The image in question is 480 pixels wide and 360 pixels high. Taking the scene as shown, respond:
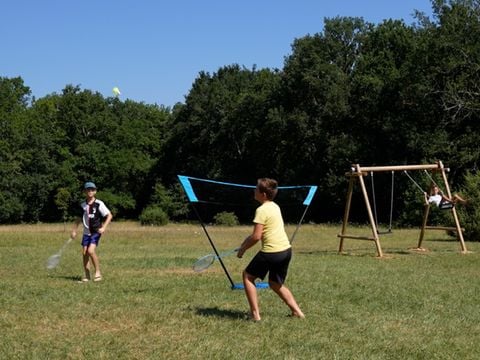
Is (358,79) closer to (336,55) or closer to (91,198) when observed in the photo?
(336,55)

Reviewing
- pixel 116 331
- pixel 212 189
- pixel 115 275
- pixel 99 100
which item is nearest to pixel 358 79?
pixel 212 189

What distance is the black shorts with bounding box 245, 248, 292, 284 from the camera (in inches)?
303

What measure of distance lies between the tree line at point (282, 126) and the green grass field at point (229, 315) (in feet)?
97.4

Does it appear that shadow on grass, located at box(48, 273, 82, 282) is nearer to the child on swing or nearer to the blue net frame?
the child on swing

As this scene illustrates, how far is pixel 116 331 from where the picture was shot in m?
7.29

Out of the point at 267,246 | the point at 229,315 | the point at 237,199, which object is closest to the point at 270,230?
the point at 267,246

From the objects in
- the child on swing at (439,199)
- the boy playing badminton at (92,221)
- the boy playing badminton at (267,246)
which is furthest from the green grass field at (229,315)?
the child on swing at (439,199)

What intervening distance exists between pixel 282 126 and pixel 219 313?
151ft

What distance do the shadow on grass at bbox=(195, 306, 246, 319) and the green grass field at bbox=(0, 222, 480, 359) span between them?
0.03 metres

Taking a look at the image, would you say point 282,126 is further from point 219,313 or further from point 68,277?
point 219,313

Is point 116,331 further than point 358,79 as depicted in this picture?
No

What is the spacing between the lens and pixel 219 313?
843cm

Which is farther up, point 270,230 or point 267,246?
point 270,230

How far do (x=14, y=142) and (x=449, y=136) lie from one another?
1717 inches
